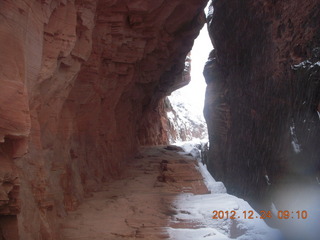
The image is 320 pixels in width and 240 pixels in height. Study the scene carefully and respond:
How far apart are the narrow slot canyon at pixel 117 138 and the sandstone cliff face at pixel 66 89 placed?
0.02 m

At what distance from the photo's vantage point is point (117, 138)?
37.1ft

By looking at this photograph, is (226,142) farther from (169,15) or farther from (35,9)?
(35,9)

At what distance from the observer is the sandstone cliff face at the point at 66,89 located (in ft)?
10.7

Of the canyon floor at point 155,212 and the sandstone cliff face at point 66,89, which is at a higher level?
the sandstone cliff face at point 66,89

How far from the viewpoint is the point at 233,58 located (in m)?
8.62

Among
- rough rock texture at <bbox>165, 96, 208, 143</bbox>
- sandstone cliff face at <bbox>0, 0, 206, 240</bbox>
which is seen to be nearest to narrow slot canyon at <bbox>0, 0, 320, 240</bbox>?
sandstone cliff face at <bbox>0, 0, 206, 240</bbox>

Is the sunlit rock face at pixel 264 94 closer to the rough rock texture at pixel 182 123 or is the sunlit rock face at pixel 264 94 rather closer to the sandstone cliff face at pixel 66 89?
the sandstone cliff face at pixel 66 89

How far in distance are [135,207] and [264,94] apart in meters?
4.14

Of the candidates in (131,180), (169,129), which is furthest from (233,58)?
(169,129)

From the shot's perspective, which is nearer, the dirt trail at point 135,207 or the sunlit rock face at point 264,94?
the sunlit rock face at point 264,94

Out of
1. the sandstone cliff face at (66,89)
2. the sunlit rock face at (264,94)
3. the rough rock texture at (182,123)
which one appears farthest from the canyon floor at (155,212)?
the rough rock texture at (182,123)

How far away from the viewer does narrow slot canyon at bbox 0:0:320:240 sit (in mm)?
3777

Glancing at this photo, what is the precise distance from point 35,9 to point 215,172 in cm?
853

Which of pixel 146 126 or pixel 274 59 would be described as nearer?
pixel 274 59
